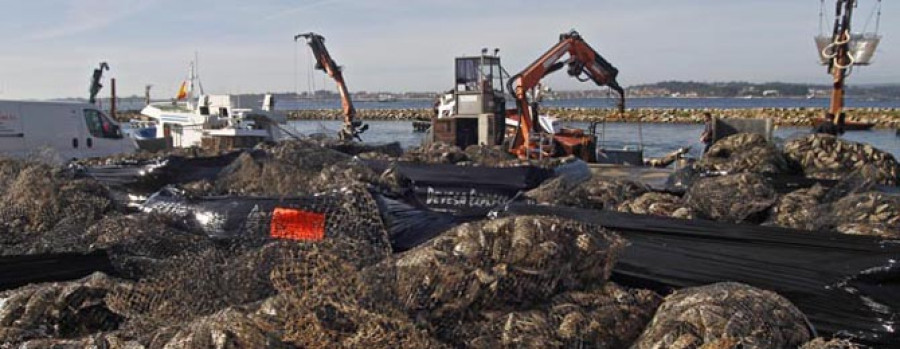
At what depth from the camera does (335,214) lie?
14.3ft

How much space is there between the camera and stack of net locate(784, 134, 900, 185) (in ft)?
28.4

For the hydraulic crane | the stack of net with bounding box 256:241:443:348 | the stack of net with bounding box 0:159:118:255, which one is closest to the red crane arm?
the hydraulic crane

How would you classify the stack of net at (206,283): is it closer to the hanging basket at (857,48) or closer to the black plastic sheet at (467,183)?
the black plastic sheet at (467,183)

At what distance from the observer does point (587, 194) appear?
21.3 feet

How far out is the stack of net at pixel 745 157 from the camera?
28.3 feet

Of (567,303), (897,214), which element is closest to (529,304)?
(567,303)

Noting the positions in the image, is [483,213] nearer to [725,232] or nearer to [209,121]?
[725,232]

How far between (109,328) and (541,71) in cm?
1377

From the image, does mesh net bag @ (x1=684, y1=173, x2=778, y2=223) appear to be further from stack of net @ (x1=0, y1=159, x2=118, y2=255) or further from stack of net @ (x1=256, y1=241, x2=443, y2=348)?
stack of net @ (x1=0, y1=159, x2=118, y2=255)

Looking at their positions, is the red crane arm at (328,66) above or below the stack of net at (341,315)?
above

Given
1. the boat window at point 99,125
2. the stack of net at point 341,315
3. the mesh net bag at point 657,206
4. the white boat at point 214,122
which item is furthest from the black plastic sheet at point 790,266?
the white boat at point 214,122

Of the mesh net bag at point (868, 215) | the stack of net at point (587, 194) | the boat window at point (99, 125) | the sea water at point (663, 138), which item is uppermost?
the boat window at point (99, 125)

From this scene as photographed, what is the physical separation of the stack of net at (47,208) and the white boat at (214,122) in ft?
42.7

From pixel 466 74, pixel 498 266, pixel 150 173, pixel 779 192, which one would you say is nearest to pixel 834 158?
pixel 779 192
